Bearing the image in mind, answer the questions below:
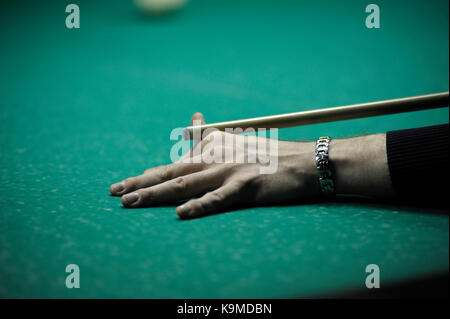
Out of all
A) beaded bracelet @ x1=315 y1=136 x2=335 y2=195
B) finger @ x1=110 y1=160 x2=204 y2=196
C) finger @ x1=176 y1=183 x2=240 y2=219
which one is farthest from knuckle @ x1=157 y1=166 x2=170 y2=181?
beaded bracelet @ x1=315 y1=136 x2=335 y2=195

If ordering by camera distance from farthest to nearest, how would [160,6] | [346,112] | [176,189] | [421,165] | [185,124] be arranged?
[160,6] < [185,124] < [346,112] < [176,189] < [421,165]

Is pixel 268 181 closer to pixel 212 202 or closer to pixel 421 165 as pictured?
pixel 212 202

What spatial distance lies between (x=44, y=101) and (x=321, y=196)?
4.57 feet

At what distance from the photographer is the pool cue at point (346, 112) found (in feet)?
2.94

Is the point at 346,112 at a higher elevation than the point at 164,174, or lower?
higher

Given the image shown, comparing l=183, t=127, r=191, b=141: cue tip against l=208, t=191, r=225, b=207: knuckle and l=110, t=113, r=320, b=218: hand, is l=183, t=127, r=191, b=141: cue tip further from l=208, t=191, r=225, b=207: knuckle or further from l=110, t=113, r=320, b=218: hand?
l=208, t=191, r=225, b=207: knuckle

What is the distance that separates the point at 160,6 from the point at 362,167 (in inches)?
91.0

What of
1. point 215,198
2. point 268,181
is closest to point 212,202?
point 215,198

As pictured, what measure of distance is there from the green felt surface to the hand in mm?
32

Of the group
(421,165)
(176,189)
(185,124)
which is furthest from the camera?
(185,124)

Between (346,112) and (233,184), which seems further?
(346,112)

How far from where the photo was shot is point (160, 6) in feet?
8.89
